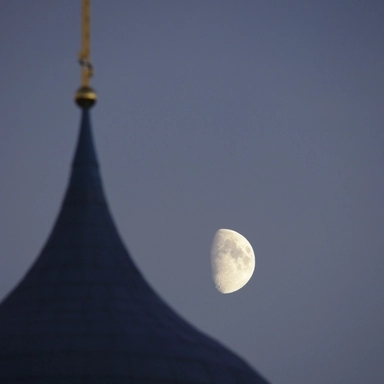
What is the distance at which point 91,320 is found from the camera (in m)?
47.8

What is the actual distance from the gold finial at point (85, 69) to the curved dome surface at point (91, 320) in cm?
42

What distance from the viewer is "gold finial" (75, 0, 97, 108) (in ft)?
174

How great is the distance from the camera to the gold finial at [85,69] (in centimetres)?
5294

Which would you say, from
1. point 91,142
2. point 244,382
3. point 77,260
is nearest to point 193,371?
point 244,382

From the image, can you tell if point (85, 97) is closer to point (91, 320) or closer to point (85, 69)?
point (85, 69)

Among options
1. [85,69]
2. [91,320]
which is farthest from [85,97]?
[91,320]

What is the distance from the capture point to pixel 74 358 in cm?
4594

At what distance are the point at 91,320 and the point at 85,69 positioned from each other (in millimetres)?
9373

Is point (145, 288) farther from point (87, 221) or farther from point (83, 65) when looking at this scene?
point (83, 65)

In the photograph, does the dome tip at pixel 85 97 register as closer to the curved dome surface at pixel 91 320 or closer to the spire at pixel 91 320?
the spire at pixel 91 320

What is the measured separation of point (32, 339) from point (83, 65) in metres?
10.3

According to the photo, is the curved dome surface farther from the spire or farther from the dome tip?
the dome tip

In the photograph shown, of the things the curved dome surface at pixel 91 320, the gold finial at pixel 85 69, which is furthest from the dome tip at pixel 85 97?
the curved dome surface at pixel 91 320

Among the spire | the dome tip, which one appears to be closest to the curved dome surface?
the spire
